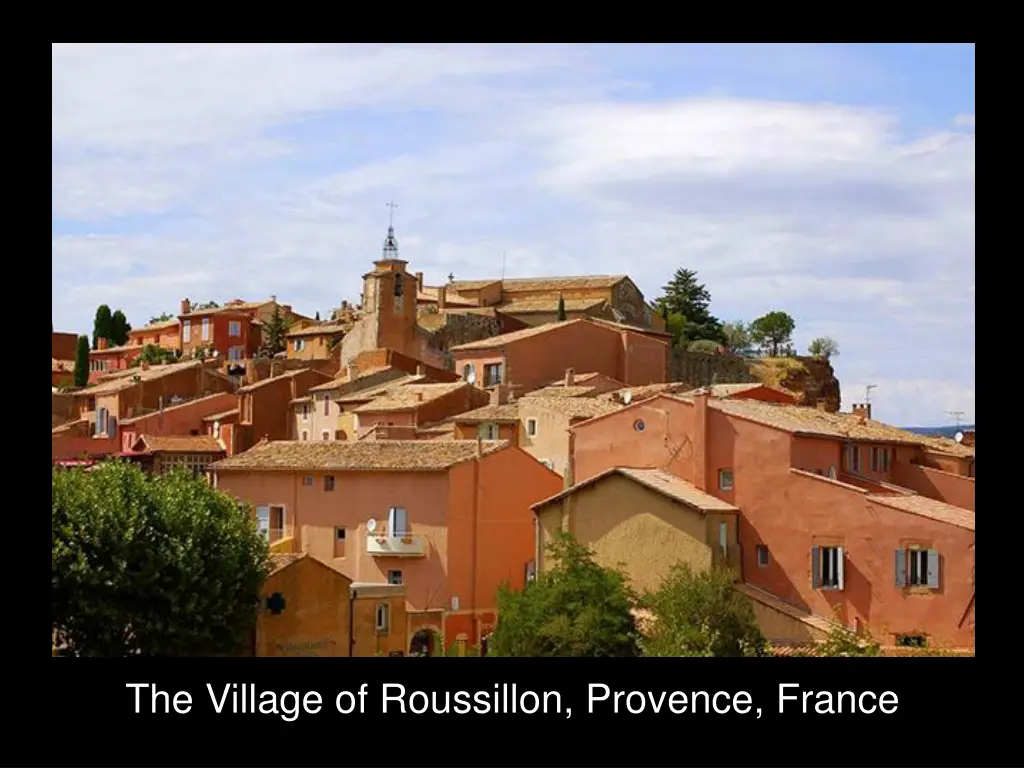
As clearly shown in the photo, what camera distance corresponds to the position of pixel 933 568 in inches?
1115

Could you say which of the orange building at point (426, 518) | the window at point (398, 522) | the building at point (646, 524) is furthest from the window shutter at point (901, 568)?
the window at point (398, 522)

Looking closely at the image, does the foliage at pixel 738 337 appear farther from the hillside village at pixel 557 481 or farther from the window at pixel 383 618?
the window at pixel 383 618

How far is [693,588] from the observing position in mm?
26391

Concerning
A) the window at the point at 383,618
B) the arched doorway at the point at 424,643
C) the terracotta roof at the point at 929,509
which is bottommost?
the arched doorway at the point at 424,643

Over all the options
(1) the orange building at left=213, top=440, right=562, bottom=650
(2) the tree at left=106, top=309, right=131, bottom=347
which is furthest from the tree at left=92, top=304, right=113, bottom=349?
(1) the orange building at left=213, top=440, right=562, bottom=650

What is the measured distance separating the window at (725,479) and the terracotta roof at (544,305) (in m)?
25.2

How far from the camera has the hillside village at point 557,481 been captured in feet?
94.6

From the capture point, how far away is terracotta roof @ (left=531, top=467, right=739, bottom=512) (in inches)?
1147

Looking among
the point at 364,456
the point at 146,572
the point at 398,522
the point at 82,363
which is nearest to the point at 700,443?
the point at 398,522

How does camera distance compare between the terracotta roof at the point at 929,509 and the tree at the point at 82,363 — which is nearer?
the terracotta roof at the point at 929,509

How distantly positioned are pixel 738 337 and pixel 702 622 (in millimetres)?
41427

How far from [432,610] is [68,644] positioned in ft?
27.9
